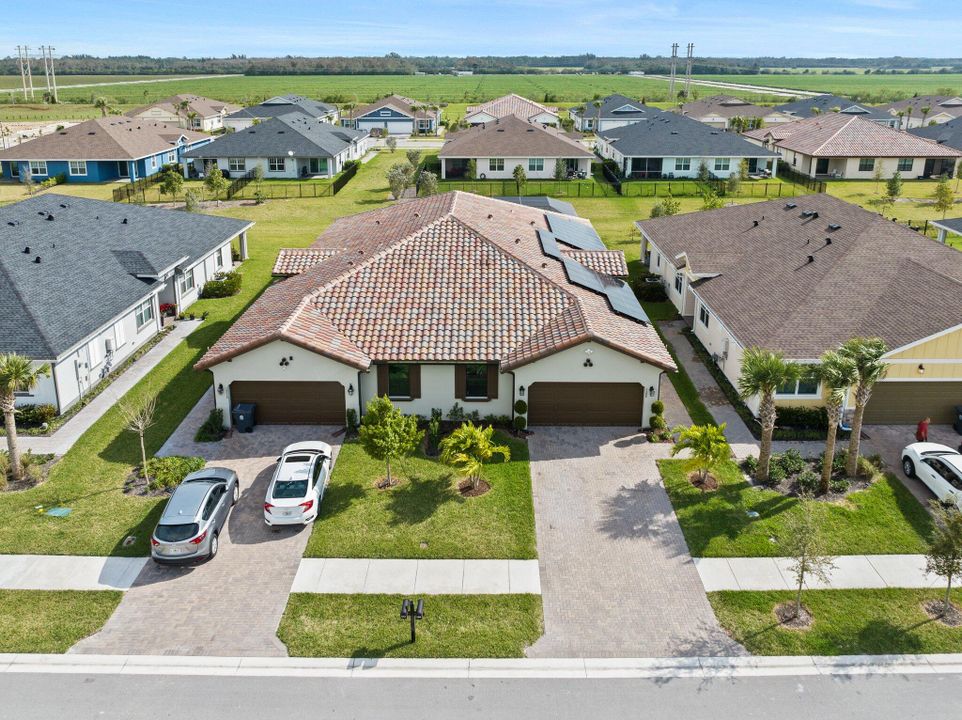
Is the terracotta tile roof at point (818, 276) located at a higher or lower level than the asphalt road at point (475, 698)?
higher

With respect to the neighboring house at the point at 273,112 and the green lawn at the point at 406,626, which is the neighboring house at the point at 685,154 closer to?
the neighboring house at the point at 273,112

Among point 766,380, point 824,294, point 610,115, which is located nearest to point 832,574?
point 766,380

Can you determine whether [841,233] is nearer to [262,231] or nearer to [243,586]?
[243,586]

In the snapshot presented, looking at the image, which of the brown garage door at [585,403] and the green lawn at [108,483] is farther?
the brown garage door at [585,403]

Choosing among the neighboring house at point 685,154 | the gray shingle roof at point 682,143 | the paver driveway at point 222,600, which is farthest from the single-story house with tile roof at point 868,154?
the paver driveway at point 222,600

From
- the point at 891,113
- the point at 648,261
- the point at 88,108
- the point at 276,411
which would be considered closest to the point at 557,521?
the point at 276,411

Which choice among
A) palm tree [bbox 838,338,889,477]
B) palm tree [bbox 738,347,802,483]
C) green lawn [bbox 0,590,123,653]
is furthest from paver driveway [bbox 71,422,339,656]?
palm tree [bbox 838,338,889,477]

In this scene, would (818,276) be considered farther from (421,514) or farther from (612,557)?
(421,514)
